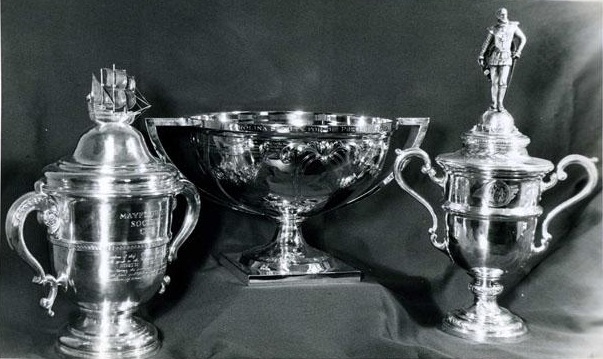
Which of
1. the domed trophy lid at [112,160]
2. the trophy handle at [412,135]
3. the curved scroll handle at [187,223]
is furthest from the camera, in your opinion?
the trophy handle at [412,135]

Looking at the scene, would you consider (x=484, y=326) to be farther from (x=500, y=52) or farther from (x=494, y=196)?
(x=500, y=52)

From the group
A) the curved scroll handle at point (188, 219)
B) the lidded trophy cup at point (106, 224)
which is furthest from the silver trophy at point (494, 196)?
the lidded trophy cup at point (106, 224)

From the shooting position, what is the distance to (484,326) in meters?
1.55

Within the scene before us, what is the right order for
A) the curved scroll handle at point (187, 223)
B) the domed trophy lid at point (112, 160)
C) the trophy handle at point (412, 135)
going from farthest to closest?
the trophy handle at point (412, 135), the curved scroll handle at point (187, 223), the domed trophy lid at point (112, 160)

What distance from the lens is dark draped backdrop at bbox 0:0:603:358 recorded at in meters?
1.50

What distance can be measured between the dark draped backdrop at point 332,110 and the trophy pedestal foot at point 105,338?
5cm

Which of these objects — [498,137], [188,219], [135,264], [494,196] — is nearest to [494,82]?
[498,137]

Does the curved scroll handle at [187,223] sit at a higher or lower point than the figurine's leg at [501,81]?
lower

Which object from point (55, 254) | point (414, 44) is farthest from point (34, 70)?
point (414, 44)

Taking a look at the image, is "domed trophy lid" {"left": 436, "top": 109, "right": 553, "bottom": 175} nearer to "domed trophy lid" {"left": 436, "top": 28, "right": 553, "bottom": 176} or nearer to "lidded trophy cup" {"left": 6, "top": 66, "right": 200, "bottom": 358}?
"domed trophy lid" {"left": 436, "top": 28, "right": 553, "bottom": 176}

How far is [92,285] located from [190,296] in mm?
270

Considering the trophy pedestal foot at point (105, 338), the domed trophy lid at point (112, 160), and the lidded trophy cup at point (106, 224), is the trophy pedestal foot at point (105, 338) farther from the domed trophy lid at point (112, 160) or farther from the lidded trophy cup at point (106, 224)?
the domed trophy lid at point (112, 160)

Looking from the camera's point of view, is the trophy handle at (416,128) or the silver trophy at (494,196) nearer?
the silver trophy at (494,196)

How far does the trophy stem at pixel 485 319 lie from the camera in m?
1.54
